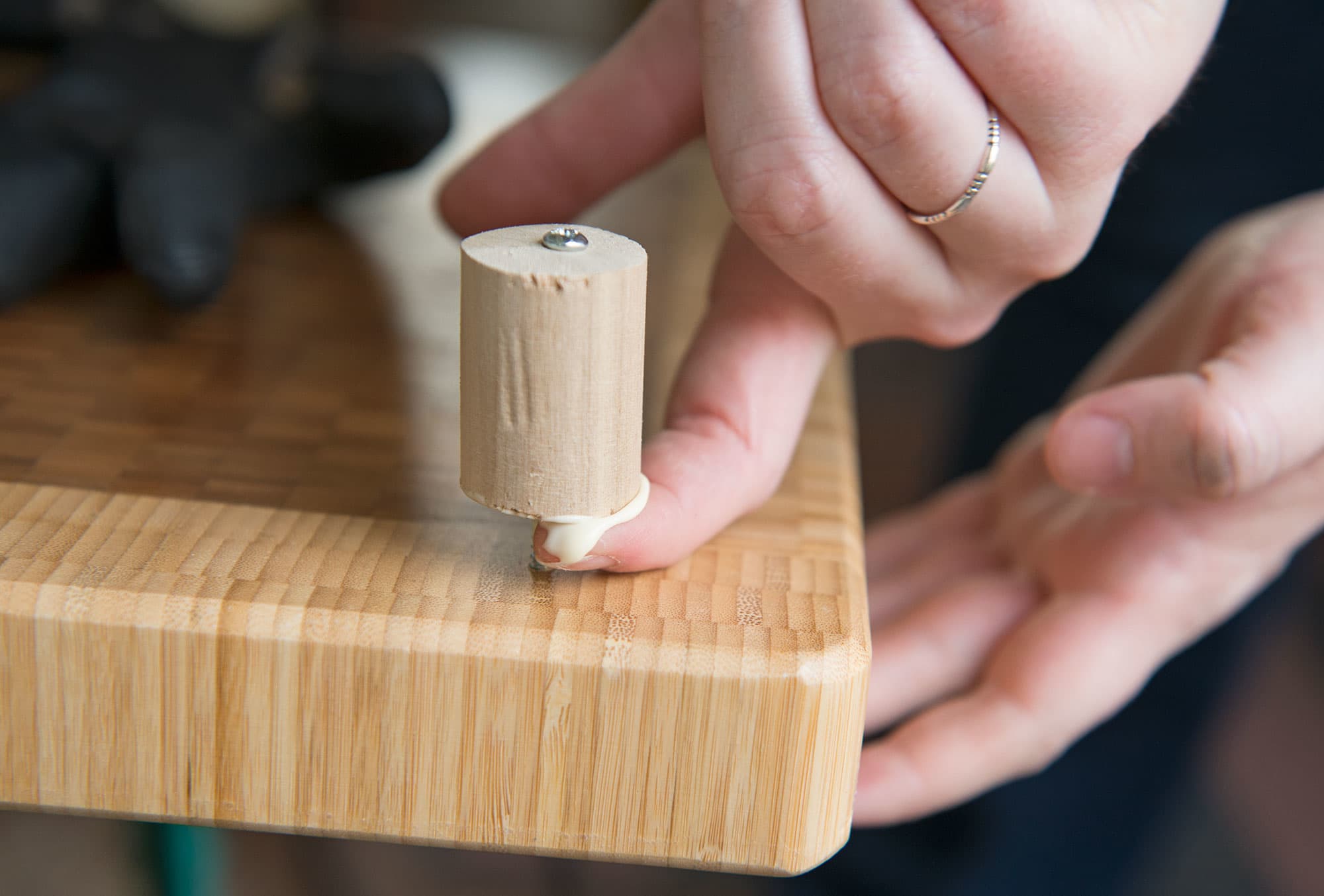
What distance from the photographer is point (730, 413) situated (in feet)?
1.19

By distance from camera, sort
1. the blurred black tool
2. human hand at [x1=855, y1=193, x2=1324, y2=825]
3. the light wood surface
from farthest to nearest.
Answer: the blurred black tool → human hand at [x1=855, y1=193, x2=1324, y2=825] → the light wood surface

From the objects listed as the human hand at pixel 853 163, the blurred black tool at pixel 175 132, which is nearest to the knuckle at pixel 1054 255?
the human hand at pixel 853 163

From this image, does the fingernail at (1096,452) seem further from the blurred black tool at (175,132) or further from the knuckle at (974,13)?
the blurred black tool at (175,132)

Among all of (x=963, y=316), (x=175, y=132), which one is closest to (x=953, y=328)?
(x=963, y=316)

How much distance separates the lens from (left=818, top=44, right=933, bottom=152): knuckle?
0.31 meters

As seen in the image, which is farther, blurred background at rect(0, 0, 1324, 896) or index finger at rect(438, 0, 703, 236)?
blurred background at rect(0, 0, 1324, 896)

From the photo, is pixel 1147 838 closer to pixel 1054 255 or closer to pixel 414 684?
pixel 1054 255

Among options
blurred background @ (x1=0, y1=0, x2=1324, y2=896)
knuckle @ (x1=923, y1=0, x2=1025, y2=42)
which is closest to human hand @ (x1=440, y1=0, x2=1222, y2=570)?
knuckle @ (x1=923, y1=0, x2=1025, y2=42)

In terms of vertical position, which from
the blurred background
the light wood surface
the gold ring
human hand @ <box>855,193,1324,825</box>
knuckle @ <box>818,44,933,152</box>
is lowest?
the blurred background

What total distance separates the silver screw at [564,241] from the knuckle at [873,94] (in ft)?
0.29

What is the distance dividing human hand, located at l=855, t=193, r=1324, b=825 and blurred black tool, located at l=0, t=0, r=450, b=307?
357 millimetres

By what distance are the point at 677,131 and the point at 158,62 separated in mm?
396

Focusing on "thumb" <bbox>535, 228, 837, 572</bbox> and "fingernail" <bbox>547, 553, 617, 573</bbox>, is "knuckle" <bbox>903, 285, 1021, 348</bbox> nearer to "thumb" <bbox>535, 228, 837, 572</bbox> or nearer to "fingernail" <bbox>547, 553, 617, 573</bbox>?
"thumb" <bbox>535, 228, 837, 572</bbox>

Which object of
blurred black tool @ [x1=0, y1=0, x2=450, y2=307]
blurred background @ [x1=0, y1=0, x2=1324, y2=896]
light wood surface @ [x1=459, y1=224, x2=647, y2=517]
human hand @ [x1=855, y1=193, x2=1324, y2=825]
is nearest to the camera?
light wood surface @ [x1=459, y1=224, x2=647, y2=517]
